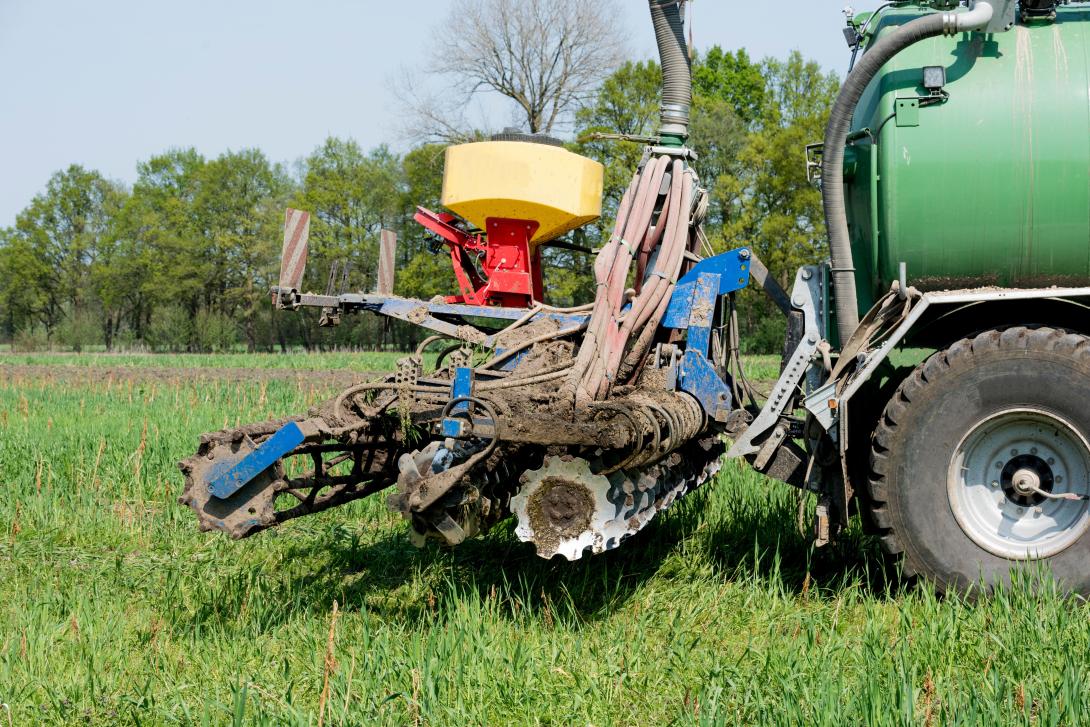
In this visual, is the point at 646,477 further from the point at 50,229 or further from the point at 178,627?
the point at 50,229

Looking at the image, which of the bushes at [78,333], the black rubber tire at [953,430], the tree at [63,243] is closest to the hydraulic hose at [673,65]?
the black rubber tire at [953,430]

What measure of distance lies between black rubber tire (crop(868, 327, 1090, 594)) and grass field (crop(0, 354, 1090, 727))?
0.16 m

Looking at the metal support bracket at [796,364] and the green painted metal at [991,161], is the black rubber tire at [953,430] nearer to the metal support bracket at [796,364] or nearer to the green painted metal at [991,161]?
the green painted metal at [991,161]

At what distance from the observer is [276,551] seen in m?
5.35

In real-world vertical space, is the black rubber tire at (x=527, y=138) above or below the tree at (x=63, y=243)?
below

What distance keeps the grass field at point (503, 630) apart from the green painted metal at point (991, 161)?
1.36 metres

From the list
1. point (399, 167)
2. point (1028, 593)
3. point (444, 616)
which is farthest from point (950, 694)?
point (399, 167)

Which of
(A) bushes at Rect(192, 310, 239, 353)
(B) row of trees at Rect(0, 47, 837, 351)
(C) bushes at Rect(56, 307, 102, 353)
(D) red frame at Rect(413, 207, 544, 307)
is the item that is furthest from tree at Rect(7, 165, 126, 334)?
(D) red frame at Rect(413, 207, 544, 307)

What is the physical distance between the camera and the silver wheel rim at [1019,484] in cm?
373

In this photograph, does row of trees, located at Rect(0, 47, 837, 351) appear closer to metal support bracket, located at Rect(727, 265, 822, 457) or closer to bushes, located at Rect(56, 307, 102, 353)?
bushes, located at Rect(56, 307, 102, 353)

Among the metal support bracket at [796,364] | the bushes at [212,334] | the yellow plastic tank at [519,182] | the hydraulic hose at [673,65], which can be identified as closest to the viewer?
the metal support bracket at [796,364]

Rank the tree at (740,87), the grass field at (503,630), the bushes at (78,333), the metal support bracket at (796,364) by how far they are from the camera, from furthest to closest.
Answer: the bushes at (78,333) → the tree at (740,87) → the metal support bracket at (796,364) → the grass field at (503,630)

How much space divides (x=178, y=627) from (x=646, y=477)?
2181 mm

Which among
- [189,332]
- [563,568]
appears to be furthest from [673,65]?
[189,332]
